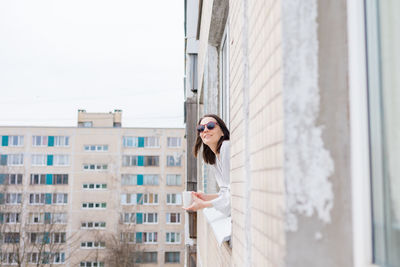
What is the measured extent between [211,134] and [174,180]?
1794 inches

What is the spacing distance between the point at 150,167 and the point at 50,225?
37.8 feet

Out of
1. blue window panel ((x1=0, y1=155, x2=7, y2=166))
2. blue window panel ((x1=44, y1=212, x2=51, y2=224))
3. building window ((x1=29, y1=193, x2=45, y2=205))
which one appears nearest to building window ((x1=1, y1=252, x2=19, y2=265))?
blue window panel ((x1=44, y1=212, x2=51, y2=224))

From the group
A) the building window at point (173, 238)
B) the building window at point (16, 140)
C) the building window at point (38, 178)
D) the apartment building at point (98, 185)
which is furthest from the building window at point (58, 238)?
the building window at point (173, 238)

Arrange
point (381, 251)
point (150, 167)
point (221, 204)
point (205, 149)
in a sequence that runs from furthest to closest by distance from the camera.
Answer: point (150, 167) → point (205, 149) → point (221, 204) → point (381, 251)

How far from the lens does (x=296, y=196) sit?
120 cm

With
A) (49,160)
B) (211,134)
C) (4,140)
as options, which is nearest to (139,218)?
(49,160)

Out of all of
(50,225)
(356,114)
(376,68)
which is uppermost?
(376,68)

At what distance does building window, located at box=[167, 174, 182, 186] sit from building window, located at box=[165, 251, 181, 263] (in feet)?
23.5

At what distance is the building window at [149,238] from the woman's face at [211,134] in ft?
149

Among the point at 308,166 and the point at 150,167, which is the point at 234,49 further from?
the point at 150,167

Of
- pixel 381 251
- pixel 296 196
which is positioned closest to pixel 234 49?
pixel 296 196

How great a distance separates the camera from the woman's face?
3602 millimetres

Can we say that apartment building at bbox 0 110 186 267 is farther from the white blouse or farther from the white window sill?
the white blouse

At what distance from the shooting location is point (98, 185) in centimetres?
4794
